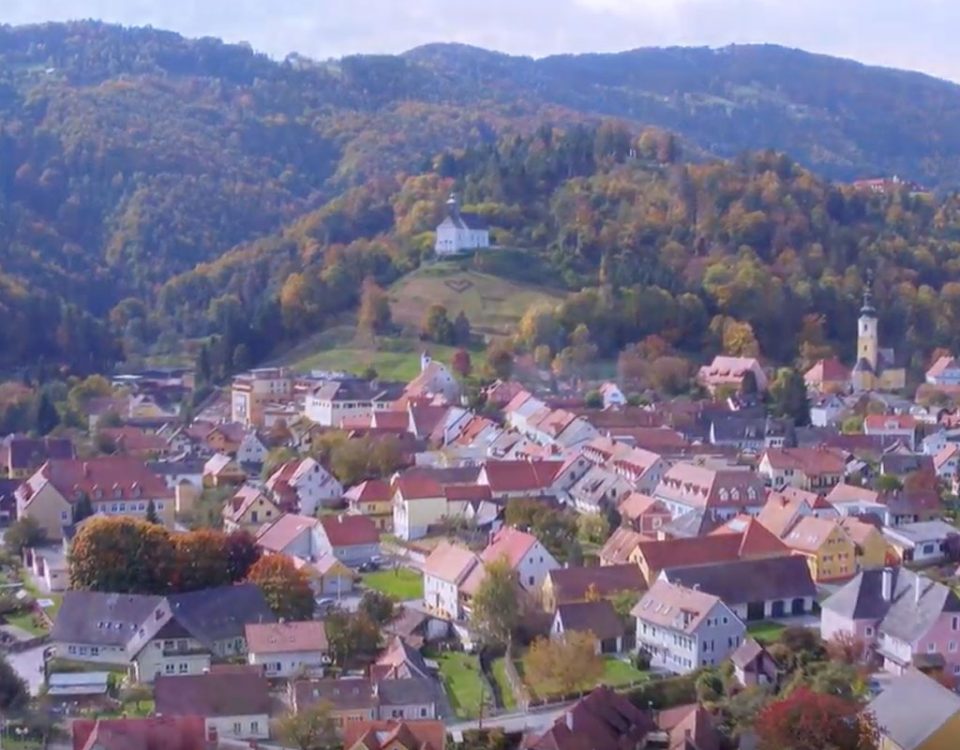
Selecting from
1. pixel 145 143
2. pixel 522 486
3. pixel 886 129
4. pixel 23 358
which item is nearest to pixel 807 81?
pixel 886 129

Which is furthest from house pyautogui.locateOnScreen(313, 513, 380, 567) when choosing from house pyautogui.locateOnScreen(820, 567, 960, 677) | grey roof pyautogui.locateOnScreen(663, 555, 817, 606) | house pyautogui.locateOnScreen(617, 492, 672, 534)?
house pyautogui.locateOnScreen(820, 567, 960, 677)

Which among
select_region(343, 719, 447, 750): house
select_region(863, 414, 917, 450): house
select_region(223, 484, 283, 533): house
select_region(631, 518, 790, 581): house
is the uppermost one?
select_region(343, 719, 447, 750): house

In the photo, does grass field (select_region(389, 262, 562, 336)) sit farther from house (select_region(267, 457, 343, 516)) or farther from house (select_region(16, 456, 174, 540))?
house (select_region(16, 456, 174, 540))

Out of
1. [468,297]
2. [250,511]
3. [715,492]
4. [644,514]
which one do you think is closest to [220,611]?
[250,511]

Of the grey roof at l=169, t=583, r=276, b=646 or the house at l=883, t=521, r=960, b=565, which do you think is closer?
the grey roof at l=169, t=583, r=276, b=646

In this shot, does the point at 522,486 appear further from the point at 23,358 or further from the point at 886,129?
the point at 886,129
